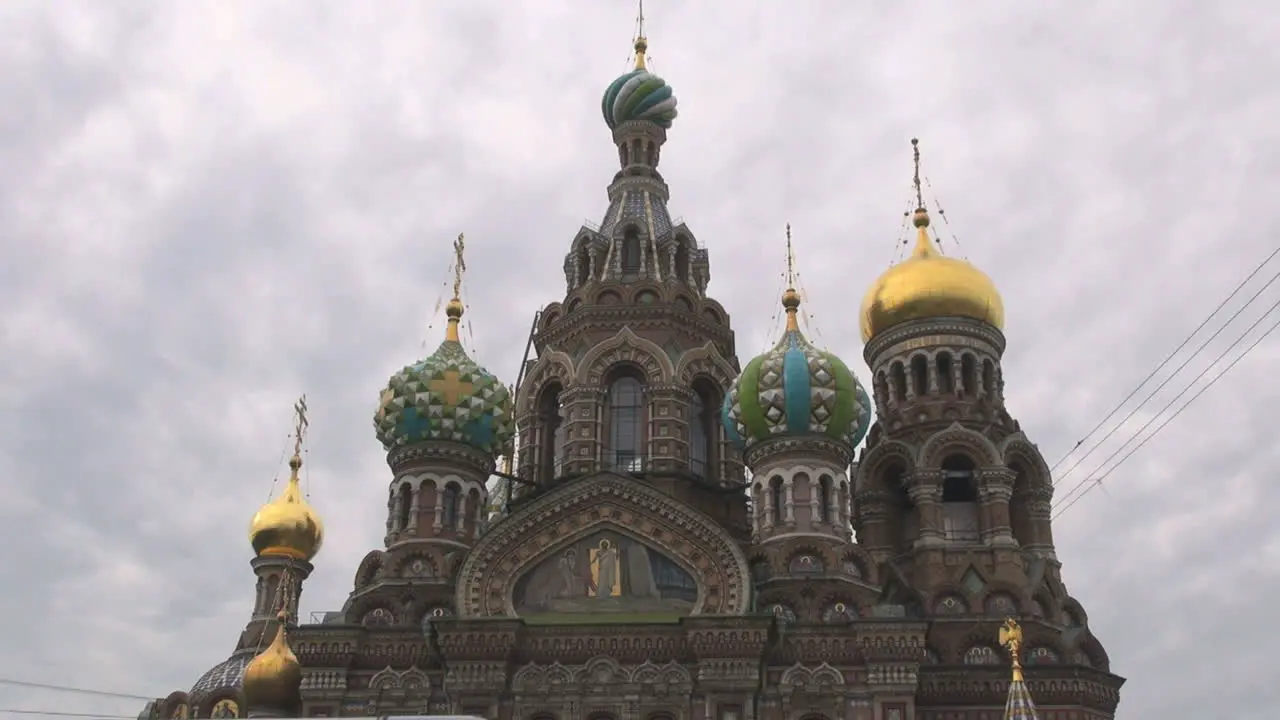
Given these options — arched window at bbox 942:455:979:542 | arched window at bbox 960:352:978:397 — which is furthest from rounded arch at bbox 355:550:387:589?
arched window at bbox 960:352:978:397

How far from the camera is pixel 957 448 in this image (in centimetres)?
2361

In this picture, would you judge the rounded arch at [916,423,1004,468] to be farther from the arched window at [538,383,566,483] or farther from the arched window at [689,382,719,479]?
the arched window at [538,383,566,483]

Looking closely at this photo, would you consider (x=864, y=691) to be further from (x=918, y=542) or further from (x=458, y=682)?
(x=458, y=682)

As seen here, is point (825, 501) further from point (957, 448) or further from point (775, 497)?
point (957, 448)

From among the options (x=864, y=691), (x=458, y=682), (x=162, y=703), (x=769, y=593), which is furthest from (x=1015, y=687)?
(x=162, y=703)

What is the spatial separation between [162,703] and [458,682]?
47.2 feet

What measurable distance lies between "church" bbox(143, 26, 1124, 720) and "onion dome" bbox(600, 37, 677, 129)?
3059 millimetres

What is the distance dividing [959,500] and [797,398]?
4.39 meters

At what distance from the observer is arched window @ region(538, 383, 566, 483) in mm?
25438

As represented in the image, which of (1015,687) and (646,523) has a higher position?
(646,523)

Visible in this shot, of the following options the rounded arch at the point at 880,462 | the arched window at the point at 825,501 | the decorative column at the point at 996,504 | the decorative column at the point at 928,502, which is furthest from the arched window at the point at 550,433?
the decorative column at the point at 996,504

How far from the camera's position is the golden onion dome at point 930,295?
1003 inches

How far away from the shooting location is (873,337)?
2638 centimetres

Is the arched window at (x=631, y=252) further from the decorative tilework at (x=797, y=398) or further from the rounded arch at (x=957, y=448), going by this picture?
the rounded arch at (x=957, y=448)
